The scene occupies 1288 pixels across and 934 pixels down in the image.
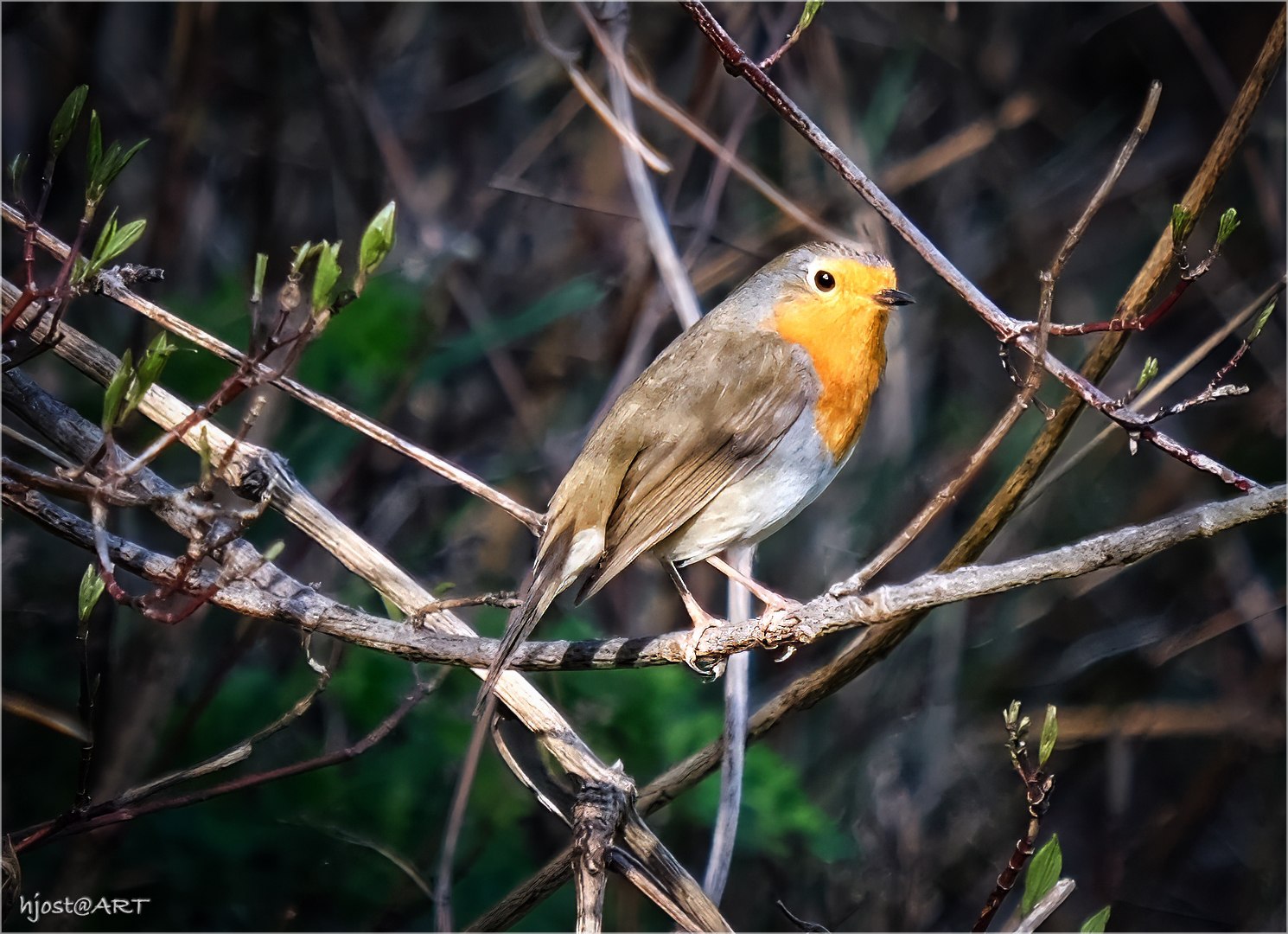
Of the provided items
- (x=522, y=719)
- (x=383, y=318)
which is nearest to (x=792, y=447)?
(x=522, y=719)

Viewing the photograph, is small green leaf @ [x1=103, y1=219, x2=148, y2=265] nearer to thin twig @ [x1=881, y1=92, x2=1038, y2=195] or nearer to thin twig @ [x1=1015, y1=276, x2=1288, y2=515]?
thin twig @ [x1=1015, y1=276, x2=1288, y2=515]

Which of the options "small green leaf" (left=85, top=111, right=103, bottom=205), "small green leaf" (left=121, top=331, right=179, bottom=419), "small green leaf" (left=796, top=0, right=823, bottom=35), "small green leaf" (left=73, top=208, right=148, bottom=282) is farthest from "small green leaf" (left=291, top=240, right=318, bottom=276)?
"small green leaf" (left=796, top=0, right=823, bottom=35)

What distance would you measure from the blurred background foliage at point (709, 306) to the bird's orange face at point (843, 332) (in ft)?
3.34

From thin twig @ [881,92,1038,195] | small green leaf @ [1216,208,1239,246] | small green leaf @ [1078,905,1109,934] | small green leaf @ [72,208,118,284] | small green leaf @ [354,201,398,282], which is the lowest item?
small green leaf @ [1078,905,1109,934]

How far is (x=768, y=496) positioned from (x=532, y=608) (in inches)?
28.3

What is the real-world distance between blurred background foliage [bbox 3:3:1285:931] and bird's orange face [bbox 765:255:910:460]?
1019mm

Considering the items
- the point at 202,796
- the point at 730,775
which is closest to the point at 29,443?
the point at 202,796

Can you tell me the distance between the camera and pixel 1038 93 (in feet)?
18.2

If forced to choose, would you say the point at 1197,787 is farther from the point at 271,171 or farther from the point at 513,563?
the point at 271,171

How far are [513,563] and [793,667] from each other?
138 cm

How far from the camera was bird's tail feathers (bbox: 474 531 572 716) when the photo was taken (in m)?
2.14

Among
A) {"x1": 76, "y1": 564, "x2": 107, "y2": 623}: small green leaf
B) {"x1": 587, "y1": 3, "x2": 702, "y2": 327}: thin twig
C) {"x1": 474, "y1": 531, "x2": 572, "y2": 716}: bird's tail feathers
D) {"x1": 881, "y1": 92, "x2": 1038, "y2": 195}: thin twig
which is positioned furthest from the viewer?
{"x1": 881, "y1": 92, "x2": 1038, "y2": 195}: thin twig

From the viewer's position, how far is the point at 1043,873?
2.01 meters

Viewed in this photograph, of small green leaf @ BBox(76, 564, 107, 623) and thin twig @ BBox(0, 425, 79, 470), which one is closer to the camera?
thin twig @ BBox(0, 425, 79, 470)
